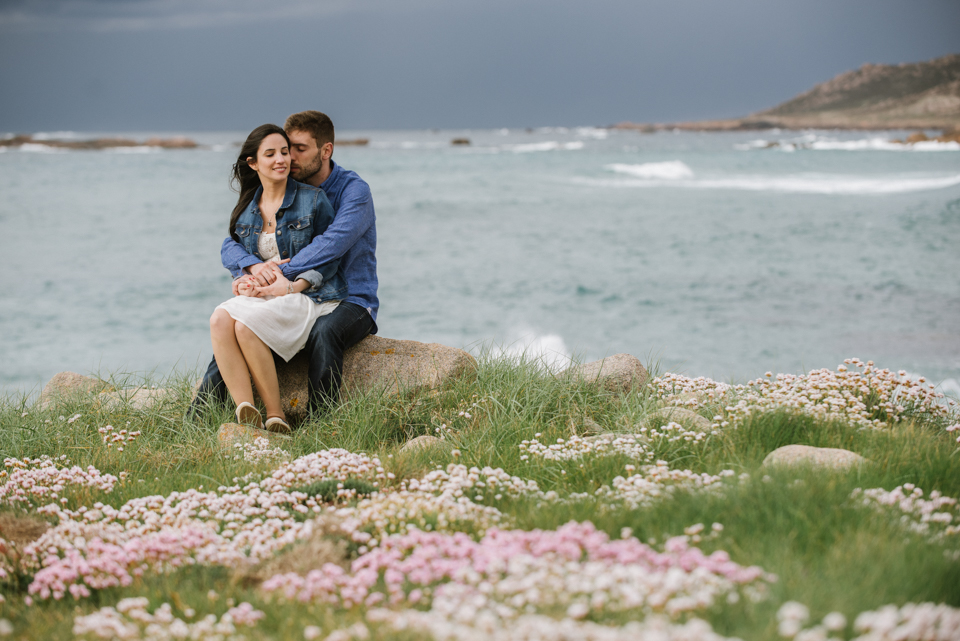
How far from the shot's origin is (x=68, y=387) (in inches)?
281

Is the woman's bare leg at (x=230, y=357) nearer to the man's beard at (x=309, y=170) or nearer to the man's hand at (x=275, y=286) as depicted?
the man's hand at (x=275, y=286)

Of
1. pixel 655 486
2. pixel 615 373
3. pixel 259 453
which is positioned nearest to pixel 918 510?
pixel 655 486

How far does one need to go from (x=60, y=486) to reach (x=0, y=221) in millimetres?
34796

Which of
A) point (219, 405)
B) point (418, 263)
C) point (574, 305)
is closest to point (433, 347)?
point (219, 405)

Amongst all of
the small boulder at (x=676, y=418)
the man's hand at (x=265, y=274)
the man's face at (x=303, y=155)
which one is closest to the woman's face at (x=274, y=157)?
the man's face at (x=303, y=155)

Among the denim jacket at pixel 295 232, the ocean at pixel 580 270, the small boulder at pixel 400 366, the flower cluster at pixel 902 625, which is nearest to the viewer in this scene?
the flower cluster at pixel 902 625

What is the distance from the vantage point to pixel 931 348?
563 inches

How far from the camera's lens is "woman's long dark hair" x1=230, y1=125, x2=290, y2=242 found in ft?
18.4

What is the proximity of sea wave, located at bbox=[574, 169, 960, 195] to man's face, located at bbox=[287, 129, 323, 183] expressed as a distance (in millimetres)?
32650

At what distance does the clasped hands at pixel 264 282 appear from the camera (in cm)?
559

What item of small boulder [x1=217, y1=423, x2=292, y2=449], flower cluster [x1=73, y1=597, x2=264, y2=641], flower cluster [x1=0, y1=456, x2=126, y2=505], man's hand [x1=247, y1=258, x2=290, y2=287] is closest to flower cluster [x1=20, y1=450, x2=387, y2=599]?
flower cluster [x1=0, y1=456, x2=126, y2=505]

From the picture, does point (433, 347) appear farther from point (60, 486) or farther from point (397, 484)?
point (60, 486)

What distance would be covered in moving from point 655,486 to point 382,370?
9.52ft

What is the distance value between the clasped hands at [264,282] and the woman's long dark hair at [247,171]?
0.50 m
